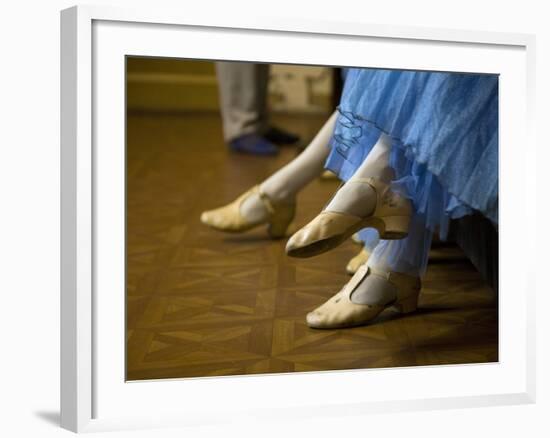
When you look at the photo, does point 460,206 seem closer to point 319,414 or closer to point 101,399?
point 319,414

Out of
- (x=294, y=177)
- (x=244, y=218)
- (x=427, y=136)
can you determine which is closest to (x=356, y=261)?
(x=427, y=136)

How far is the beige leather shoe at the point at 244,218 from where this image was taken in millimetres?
1455

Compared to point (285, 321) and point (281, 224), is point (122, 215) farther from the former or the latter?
point (281, 224)

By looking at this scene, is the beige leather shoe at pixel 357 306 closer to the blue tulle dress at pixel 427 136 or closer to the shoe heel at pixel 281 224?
the blue tulle dress at pixel 427 136

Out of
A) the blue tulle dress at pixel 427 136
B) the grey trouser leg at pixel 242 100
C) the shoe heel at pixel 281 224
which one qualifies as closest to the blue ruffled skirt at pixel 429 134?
the blue tulle dress at pixel 427 136

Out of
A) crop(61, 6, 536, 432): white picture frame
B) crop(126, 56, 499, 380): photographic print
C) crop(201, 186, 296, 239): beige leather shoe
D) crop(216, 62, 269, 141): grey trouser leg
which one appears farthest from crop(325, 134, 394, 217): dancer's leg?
crop(216, 62, 269, 141): grey trouser leg

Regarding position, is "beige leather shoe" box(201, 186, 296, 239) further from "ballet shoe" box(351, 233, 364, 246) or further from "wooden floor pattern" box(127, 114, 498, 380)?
"ballet shoe" box(351, 233, 364, 246)

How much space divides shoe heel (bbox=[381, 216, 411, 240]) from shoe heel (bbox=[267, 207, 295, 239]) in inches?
8.1

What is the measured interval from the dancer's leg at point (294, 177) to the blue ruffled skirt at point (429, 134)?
7 cm

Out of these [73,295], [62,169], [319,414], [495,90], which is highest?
[495,90]

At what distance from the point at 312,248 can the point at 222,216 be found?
0.67m

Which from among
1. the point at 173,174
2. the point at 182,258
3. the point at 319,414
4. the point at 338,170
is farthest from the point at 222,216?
the point at 173,174

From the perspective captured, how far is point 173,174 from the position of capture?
2.83 m

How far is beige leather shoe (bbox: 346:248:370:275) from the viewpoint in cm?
114
